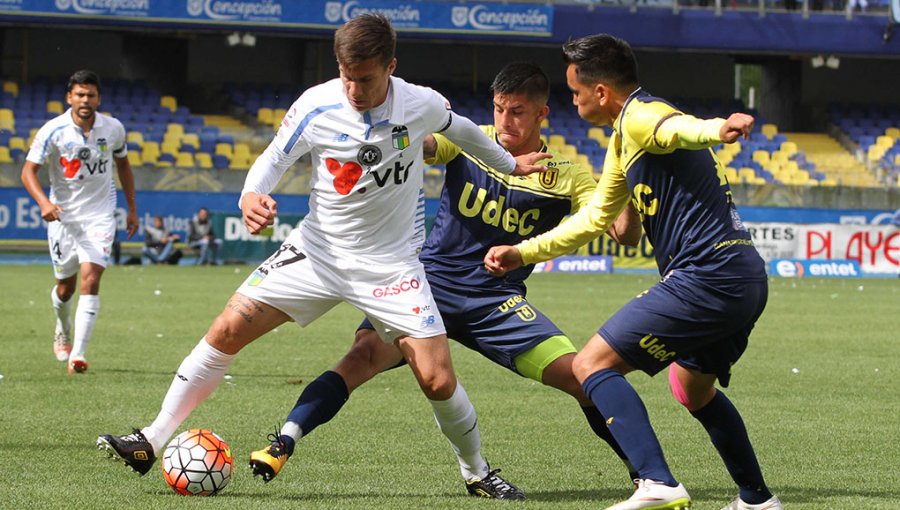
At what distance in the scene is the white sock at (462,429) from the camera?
20.1ft

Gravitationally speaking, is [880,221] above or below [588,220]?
below

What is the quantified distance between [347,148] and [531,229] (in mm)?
1324

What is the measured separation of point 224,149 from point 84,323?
2445 cm

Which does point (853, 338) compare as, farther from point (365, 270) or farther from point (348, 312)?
point (365, 270)

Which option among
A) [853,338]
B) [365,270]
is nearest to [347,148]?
[365,270]

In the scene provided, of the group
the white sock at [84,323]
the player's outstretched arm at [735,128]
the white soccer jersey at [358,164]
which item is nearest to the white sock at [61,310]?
the white sock at [84,323]

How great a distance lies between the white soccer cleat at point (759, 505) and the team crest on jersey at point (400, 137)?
7.22 ft

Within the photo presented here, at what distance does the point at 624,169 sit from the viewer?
5508mm

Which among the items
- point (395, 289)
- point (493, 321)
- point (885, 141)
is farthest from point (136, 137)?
point (395, 289)

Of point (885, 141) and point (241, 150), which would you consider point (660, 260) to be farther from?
point (885, 141)

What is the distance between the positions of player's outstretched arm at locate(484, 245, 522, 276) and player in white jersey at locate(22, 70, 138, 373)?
6251mm

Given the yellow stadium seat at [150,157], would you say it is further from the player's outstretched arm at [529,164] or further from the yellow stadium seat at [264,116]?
the player's outstretched arm at [529,164]

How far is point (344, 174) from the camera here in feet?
19.6

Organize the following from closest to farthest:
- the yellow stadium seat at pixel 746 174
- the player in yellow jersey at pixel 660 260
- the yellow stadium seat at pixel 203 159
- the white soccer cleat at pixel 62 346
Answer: the player in yellow jersey at pixel 660 260 < the white soccer cleat at pixel 62 346 < the yellow stadium seat at pixel 203 159 < the yellow stadium seat at pixel 746 174
